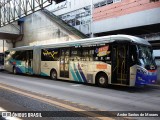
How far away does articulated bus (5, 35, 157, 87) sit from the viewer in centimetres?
1438


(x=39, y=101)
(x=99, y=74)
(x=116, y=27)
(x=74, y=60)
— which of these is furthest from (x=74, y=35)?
(x=39, y=101)

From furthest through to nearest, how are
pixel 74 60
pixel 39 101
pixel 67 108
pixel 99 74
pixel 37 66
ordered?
pixel 37 66 < pixel 74 60 < pixel 99 74 < pixel 39 101 < pixel 67 108

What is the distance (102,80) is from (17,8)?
1487cm

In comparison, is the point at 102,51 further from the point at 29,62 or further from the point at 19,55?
the point at 19,55

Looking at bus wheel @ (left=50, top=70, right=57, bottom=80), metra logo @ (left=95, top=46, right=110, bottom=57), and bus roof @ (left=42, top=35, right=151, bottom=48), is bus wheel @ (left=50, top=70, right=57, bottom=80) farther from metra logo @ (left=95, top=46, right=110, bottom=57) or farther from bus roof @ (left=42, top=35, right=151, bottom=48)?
metra logo @ (left=95, top=46, right=110, bottom=57)

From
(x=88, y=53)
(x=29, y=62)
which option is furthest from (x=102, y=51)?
(x=29, y=62)

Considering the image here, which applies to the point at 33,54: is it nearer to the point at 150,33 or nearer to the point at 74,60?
the point at 74,60

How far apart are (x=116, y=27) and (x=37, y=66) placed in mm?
13105

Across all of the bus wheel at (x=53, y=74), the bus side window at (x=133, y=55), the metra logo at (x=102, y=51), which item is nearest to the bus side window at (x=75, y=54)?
the metra logo at (x=102, y=51)

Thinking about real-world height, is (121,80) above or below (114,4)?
below

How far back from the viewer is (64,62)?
19125 mm

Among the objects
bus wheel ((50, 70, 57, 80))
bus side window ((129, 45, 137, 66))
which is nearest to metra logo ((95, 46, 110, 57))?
bus side window ((129, 45, 137, 66))

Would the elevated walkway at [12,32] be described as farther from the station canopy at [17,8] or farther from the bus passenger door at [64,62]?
the bus passenger door at [64,62]

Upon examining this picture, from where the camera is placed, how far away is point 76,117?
754cm
